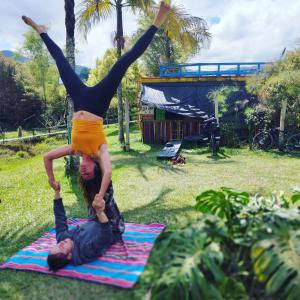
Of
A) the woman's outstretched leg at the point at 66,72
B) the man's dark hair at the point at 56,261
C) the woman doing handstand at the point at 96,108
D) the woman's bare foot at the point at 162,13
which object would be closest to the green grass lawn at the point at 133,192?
the man's dark hair at the point at 56,261

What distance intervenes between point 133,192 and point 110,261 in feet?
10.0

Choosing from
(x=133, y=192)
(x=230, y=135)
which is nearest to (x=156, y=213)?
(x=133, y=192)

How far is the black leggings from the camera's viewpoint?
4.06 meters

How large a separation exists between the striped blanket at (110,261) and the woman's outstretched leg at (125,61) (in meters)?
1.82

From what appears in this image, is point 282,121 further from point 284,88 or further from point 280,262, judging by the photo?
point 280,262

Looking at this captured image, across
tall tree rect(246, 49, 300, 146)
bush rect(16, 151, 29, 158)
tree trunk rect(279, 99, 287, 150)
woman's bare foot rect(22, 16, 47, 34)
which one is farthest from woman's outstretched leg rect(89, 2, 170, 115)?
bush rect(16, 151, 29, 158)

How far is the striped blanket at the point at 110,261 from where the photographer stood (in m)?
3.49

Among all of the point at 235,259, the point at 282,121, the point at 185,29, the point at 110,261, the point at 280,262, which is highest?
the point at 185,29

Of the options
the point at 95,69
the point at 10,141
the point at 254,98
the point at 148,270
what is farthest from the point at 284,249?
the point at 95,69

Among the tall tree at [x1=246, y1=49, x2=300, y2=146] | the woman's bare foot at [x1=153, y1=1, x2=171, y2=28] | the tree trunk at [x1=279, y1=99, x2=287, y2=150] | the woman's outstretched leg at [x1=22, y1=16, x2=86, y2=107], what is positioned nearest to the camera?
the woman's bare foot at [x1=153, y1=1, x2=171, y2=28]

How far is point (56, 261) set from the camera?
3.63 meters

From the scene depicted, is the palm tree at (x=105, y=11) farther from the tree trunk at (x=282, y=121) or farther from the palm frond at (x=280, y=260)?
the palm frond at (x=280, y=260)

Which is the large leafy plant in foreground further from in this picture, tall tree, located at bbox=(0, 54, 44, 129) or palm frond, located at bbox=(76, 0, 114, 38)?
tall tree, located at bbox=(0, 54, 44, 129)

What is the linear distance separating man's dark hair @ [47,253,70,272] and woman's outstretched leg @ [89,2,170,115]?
183 centimetres
